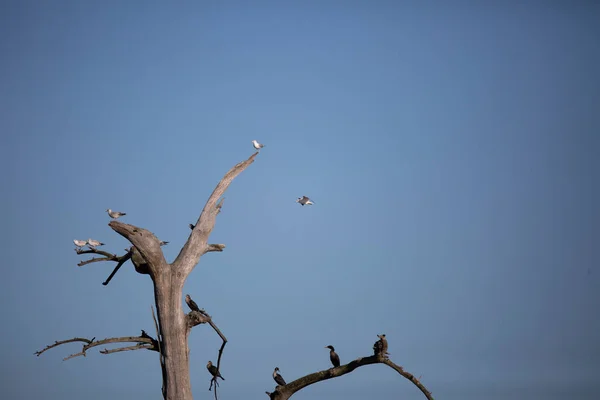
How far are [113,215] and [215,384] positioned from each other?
7036 millimetres

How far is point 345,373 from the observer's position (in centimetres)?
963

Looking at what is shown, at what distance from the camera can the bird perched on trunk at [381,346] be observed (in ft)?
30.0

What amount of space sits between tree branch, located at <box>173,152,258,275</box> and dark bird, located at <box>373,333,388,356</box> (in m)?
2.80

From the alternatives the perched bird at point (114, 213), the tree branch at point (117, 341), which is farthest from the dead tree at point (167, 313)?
the perched bird at point (114, 213)

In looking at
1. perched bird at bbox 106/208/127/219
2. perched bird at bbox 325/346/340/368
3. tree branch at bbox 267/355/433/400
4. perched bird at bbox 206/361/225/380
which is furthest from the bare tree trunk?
perched bird at bbox 106/208/127/219

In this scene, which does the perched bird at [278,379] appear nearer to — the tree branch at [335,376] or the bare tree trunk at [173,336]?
the tree branch at [335,376]

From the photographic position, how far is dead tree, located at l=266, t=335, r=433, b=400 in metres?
9.18

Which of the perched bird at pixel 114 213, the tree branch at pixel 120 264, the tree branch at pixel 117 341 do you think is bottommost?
the tree branch at pixel 117 341

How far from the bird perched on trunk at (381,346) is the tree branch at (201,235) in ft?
9.19

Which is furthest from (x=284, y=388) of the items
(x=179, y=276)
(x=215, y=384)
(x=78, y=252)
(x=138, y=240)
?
(x=78, y=252)

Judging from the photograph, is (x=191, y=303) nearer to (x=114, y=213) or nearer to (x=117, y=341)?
(x=117, y=341)

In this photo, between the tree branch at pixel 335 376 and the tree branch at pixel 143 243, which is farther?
the tree branch at pixel 143 243

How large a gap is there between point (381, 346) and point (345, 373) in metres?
0.79

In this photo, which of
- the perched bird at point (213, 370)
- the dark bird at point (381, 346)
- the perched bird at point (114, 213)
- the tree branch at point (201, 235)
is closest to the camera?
the dark bird at point (381, 346)
